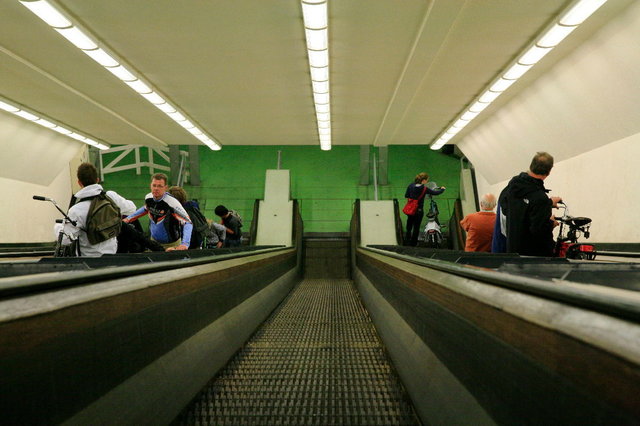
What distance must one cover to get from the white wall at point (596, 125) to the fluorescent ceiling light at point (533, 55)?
1.93 ft

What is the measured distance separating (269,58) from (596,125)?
5.73 metres

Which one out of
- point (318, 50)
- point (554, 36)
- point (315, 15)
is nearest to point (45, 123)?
point (318, 50)

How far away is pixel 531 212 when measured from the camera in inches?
146

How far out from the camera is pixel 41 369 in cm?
111

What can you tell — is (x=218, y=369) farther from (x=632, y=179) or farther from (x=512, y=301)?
(x=632, y=179)

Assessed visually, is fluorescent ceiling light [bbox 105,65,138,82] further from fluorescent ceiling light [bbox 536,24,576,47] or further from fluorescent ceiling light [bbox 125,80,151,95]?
fluorescent ceiling light [bbox 536,24,576,47]

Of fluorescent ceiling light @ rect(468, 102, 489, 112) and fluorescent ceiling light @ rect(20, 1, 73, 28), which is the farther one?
fluorescent ceiling light @ rect(468, 102, 489, 112)

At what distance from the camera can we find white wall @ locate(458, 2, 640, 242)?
6172 mm

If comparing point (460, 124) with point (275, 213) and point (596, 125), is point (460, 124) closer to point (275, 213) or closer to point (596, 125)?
point (596, 125)

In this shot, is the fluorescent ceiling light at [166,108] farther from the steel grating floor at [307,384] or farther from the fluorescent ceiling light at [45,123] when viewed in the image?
the steel grating floor at [307,384]

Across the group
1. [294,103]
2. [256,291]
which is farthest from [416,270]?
[294,103]

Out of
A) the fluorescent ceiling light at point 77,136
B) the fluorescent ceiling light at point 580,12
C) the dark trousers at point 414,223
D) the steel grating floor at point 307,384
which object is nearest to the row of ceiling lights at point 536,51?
the fluorescent ceiling light at point 580,12

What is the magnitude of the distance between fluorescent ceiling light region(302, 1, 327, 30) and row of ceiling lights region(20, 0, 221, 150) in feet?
10.5

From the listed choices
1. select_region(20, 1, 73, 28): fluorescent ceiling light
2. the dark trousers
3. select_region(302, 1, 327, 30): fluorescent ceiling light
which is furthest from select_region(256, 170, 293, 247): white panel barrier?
select_region(20, 1, 73, 28): fluorescent ceiling light
